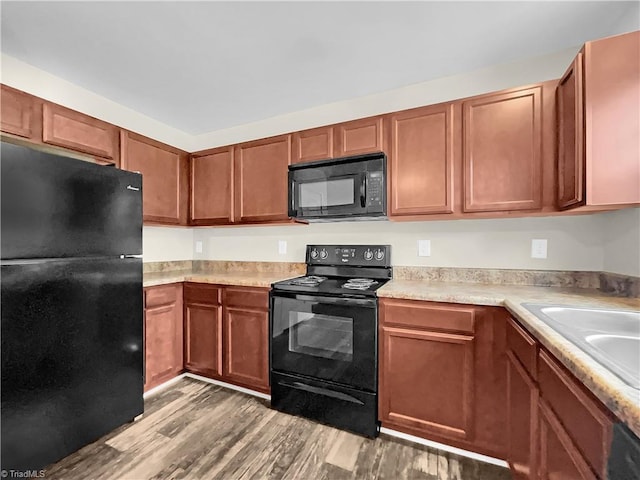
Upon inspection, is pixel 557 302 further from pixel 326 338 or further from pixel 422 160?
pixel 326 338

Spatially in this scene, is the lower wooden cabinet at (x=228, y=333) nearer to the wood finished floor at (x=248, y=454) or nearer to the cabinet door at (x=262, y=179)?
the wood finished floor at (x=248, y=454)

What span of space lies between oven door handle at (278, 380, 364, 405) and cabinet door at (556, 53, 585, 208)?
1.64 m

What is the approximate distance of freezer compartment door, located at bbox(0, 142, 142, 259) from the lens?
1.36m

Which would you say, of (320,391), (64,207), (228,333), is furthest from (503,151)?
(64,207)

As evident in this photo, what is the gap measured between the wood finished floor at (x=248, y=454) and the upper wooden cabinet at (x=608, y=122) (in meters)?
1.52

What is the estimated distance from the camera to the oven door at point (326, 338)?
5.88 feet

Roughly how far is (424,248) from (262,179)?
4.79 feet

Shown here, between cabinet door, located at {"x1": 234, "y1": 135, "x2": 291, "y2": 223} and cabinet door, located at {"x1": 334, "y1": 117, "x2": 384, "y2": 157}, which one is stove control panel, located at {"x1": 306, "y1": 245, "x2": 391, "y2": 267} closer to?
cabinet door, located at {"x1": 234, "y1": 135, "x2": 291, "y2": 223}

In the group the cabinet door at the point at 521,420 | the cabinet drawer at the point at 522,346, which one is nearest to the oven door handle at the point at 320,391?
the cabinet door at the point at 521,420

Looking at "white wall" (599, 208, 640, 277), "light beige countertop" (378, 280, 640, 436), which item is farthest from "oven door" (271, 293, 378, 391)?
"white wall" (599, 208, 640, 277)

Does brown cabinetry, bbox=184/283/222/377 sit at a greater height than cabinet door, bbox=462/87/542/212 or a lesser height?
lesser

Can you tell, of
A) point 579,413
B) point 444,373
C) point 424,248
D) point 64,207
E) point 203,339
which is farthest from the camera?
point 203,339

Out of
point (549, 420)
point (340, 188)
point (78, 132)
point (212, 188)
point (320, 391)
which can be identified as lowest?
point (320, 391)

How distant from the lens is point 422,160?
196 centimetres
